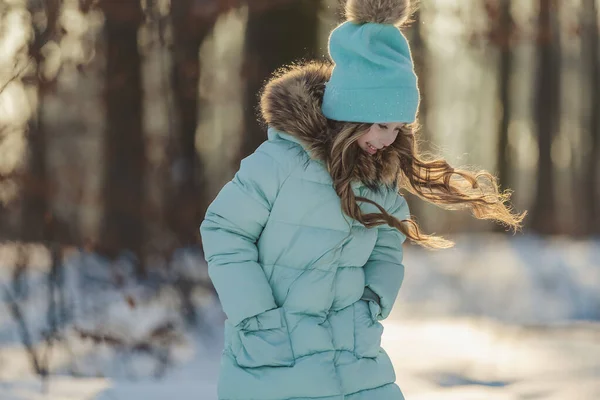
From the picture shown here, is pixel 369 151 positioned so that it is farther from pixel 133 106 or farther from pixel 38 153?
pixel 133 106

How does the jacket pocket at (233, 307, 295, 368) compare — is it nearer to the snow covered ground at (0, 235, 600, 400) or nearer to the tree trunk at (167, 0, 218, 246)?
the snow covered ground at (0, 235, 600, 400)

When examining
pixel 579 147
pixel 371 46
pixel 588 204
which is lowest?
pixel 588 204

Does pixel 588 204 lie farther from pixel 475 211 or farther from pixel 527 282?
pixel 475 211

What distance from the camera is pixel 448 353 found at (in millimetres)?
6406

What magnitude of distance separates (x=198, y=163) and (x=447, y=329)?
2.41m

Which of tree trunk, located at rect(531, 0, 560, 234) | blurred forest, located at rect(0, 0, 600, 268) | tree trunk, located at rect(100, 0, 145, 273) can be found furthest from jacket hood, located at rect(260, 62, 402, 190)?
tree trunk, located at rect(531, 0, 560, 234)

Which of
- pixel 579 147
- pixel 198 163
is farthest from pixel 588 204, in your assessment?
pixel 198 163

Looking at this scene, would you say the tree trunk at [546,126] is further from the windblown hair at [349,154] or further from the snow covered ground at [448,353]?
the windblown hair at [349,154]

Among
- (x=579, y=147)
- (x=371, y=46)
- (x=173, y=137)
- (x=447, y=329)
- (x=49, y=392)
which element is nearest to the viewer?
(x=371, y=46)

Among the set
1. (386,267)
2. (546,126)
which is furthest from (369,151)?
(546,126)

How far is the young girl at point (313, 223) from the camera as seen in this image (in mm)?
2949

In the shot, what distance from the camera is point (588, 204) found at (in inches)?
767

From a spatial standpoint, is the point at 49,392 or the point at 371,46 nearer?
the point at 371,46

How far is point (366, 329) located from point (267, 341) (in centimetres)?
35
